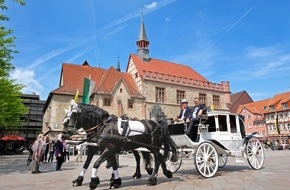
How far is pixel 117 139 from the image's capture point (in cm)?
697

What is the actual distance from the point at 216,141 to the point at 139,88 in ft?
111

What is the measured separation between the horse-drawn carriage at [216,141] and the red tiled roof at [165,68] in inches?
1320

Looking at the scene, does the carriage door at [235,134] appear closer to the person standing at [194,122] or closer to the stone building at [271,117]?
the person standing at [194,122]

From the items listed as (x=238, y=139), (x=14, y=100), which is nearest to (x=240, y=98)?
(x=14, y=100)

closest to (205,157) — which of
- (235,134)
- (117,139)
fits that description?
(235,134)

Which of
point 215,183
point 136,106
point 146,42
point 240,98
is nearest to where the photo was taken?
point 215,183

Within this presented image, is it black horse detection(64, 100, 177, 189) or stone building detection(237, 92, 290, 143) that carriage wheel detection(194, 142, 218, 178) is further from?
stone building detection(237, 92, 290, 143)

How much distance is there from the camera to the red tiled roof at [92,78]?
3891 cm

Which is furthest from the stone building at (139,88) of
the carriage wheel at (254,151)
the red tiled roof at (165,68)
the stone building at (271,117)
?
the carriage wheel at (254,151)

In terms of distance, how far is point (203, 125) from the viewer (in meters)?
8.69

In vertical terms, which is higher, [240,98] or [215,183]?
[240,98]

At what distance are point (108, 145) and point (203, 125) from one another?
343cm

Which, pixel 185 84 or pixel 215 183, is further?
pixel 185 84

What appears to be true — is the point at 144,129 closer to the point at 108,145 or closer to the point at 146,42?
the point at 108,145
